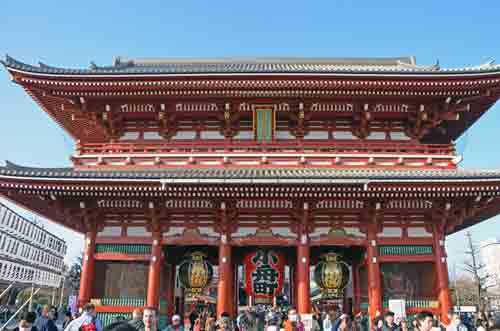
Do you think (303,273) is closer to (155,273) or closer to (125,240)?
(155,273)

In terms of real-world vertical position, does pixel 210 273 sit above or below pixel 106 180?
below

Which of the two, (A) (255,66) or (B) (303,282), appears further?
(A) (255,66)

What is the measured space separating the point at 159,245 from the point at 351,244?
730 cm

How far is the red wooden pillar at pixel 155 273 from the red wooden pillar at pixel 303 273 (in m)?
5.20

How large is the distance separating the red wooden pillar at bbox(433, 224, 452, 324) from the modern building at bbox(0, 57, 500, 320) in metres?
0.05

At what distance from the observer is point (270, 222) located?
15.3 metres

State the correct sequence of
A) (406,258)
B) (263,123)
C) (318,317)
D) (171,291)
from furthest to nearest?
1. (171,291)
2. (263,123)
3. (318,317)
4. (406,258)

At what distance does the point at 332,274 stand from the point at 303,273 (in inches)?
71.1

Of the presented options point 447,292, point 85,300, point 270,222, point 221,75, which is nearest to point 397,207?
point 447,292

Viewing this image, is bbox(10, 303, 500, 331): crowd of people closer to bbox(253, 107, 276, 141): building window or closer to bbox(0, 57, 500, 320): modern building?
bbox(0, 57, 500, 320): modern building

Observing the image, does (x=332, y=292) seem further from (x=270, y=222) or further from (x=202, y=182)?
(x=202, y=182)

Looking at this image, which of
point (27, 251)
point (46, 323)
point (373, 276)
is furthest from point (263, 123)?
point (27, 251)

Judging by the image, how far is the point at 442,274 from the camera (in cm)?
1438

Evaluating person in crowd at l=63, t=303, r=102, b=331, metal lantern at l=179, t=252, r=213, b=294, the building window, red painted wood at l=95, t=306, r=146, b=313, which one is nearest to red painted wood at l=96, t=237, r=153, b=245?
metal lantern at l=179, t=252, r=213, b=294
